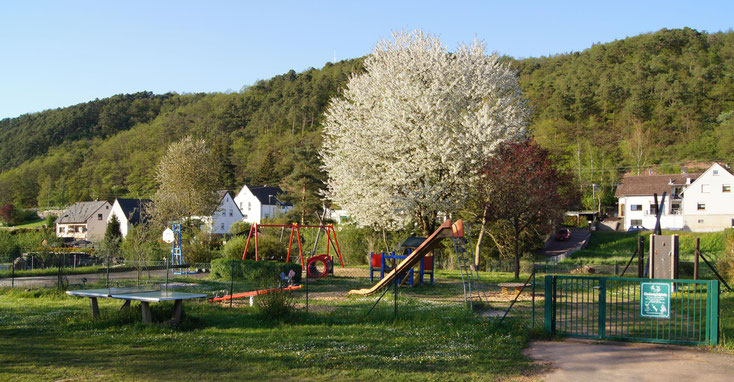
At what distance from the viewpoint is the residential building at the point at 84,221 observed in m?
73.2

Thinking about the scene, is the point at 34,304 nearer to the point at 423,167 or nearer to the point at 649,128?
the point at 423,167

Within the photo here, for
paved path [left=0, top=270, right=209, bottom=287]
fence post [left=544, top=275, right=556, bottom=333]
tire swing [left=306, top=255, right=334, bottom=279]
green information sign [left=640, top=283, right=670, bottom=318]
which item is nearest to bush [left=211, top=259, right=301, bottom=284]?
tire swing [left=306, top=255, right=334, bottom=279]

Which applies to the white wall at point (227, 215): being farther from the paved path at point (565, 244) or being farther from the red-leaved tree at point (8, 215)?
the paved path at point (565, 244)

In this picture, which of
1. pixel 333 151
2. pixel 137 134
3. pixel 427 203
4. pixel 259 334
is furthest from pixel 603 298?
pixel 137 134

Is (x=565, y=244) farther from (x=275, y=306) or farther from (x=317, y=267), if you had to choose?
(x=275, y=306)

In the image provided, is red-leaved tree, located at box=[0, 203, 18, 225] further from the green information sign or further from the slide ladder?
the green information sign

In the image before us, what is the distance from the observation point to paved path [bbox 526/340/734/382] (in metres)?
7.48

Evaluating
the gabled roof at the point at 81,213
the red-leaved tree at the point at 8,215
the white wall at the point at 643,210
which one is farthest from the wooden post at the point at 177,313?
the red-leaved tree at the point at 8,215

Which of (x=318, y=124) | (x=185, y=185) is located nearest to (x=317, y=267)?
(x=185, y=185)

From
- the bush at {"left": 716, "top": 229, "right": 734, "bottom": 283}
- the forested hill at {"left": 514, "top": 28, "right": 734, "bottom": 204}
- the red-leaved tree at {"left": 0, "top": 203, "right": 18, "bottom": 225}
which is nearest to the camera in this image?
the bush at {"left": 716, "top": 229, "right": 734, "bottom": 283}

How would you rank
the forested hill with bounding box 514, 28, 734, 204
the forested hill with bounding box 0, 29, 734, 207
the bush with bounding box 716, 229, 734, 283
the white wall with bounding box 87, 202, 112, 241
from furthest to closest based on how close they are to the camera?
the forested hill with bounding box 0, 29, 734, 207 < the forested hill with bounding box 514, 28, 734, 204 < the white wall with bounding box 87, 202, 112, 241 < the bush with bounding box 716, 229, 734, 283

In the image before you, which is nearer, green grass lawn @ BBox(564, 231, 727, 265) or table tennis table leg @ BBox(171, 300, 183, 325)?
table tennis table leg @ BBox(171, 300, 183, 325)

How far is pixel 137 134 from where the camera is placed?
377 ft

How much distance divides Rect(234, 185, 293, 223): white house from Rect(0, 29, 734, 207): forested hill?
5.57 metres
